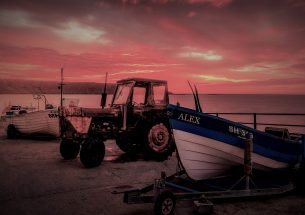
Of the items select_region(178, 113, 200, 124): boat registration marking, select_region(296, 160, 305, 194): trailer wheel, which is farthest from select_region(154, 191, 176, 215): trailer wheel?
select_region(296, 160, 305, 194): trailer wheel

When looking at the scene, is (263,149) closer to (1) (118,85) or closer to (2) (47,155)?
(1) (118,85)

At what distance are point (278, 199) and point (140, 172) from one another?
3234 mm

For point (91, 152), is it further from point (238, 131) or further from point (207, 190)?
point (238, 131)

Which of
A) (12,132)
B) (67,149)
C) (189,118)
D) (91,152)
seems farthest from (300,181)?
(12,132)

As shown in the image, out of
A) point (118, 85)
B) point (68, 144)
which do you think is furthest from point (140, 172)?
point (118, 85)

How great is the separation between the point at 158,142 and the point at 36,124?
720 cm

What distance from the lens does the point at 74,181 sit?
6.47m

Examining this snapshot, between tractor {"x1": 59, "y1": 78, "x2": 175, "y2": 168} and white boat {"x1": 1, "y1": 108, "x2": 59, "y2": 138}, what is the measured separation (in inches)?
177

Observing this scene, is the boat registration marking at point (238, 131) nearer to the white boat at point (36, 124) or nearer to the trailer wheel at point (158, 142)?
the trailer wheel at point (158, 142)

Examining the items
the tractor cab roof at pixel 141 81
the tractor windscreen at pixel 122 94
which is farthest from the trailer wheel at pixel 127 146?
the tractor cab roof at pixel 141 81

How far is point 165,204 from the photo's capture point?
447cm

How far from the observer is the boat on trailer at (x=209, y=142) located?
5.32m

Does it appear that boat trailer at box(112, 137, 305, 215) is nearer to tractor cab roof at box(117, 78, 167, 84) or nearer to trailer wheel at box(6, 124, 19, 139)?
tractor cab roof at box(117, 78, 167, 84)

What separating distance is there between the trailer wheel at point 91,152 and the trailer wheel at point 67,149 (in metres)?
1.31
